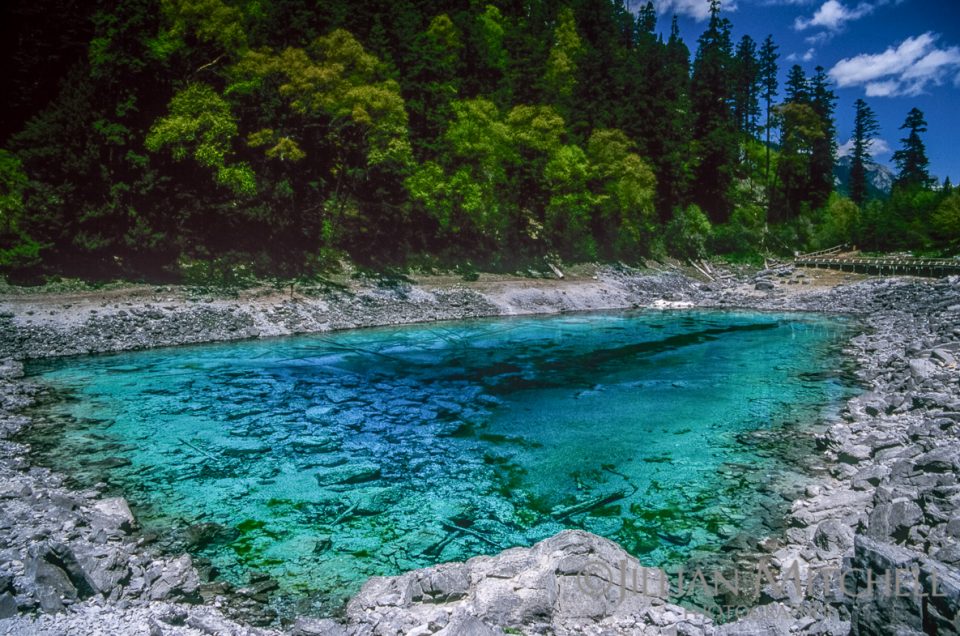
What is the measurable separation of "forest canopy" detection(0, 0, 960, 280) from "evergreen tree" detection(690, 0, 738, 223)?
267 mm

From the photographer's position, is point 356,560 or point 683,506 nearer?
point 356,560

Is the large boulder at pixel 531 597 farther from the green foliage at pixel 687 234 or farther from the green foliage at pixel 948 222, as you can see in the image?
the green foliage at pixel 948 222

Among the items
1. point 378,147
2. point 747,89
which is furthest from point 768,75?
point 378,147

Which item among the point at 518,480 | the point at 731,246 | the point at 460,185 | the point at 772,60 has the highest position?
the point at 772,60

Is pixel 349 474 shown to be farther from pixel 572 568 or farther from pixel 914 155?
pixel 914 155

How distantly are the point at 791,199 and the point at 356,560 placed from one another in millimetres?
85878

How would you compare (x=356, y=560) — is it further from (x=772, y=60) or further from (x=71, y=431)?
(x=772, y=60)

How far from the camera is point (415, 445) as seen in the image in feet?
40.9

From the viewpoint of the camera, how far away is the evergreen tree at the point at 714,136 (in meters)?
67.7

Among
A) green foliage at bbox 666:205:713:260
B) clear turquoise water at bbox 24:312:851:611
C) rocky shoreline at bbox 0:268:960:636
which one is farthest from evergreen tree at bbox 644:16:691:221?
rocky shoreline at bbox 0:268:960:636

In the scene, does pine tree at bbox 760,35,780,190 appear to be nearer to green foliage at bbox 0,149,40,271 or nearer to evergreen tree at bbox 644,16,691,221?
evergreen tree at bbox 644,16,691,221

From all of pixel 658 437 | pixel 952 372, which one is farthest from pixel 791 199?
pixel 658 437

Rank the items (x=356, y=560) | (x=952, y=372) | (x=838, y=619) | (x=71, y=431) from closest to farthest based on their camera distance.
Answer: (x=838, y=619), (x=356, y=560), (x=71, y=431), (x=952, y=372)

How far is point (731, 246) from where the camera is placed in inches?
2447
